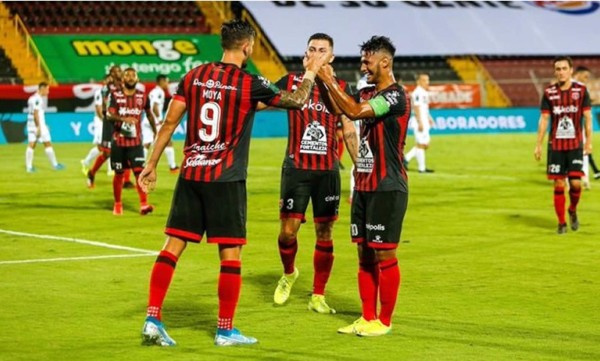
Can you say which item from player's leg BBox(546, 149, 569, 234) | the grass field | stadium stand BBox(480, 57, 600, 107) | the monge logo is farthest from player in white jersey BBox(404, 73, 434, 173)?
the monge logo

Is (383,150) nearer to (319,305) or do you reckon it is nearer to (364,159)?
(364,159)

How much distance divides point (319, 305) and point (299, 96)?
93.8 inches

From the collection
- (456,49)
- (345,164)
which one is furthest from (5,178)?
(456,49)

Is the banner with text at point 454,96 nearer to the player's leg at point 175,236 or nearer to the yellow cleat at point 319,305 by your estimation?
the yellow cleat at point 319,305

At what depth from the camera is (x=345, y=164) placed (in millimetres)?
29641

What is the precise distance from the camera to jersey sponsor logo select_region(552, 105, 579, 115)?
1655cm

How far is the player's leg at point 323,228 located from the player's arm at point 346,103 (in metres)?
1.89

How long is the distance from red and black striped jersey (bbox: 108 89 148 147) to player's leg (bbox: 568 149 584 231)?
265 inches

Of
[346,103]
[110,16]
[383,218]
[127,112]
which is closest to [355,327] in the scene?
[383,218]

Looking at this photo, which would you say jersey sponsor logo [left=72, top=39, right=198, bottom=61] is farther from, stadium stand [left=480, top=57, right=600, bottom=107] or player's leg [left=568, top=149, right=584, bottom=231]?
player's leg [left=568, top=149, right=584, bottom=231]

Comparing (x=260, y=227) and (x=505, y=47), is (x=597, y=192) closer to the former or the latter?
(x=260, y=227)

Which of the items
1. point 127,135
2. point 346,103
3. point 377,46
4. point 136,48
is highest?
point 136,48

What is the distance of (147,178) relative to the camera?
9.48 m

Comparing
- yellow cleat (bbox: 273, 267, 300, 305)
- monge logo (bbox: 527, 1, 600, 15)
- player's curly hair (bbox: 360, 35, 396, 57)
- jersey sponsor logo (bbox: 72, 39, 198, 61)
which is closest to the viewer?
player's curly hair (bbox: 360, 35, 396, 57)
